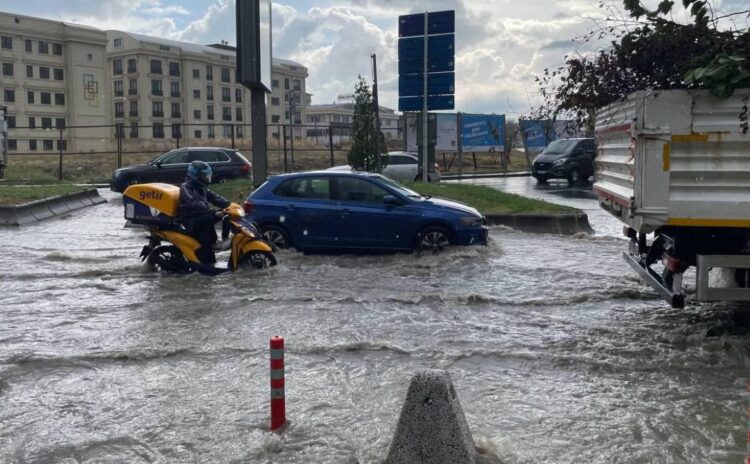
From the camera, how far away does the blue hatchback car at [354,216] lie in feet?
37.6

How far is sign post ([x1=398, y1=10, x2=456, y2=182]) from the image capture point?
71.7ft

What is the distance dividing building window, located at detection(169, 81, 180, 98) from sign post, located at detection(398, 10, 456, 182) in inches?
3123

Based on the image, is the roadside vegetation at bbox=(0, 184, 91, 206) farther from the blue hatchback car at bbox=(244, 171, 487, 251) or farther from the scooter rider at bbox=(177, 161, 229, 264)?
the scooter rider at bbox=(177, 161, 229, 264)

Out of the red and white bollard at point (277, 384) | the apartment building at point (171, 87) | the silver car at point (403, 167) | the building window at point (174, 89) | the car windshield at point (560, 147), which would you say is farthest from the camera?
the building window at point (174, 89)

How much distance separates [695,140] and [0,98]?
84345 mm

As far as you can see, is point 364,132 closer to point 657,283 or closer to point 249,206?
point 249,206

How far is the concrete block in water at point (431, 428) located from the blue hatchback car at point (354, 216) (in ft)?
24.5

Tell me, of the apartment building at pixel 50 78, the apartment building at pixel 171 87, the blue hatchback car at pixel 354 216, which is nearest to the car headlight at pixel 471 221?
the blue hatchback car at pixel 354 216

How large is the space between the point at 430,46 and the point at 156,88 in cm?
7884

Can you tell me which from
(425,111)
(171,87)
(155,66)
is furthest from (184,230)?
(171,87)

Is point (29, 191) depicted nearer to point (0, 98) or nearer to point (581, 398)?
point (581, 398)

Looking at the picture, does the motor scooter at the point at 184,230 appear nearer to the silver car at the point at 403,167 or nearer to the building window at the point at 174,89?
the silver car at the point at 403,167

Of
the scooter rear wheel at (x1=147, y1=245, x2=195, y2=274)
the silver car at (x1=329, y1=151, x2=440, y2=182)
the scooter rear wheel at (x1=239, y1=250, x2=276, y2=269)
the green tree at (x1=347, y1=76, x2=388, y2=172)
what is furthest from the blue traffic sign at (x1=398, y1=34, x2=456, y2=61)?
the scooter rear wheel at (x1=147, y1=245, x2=195, y2=274)

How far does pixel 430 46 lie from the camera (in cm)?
2200
